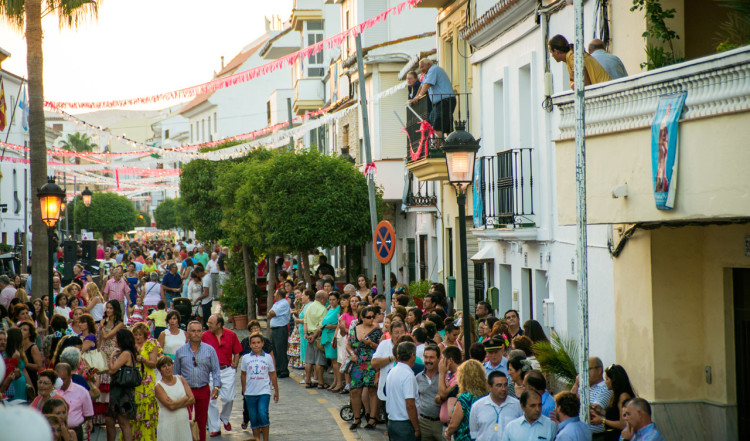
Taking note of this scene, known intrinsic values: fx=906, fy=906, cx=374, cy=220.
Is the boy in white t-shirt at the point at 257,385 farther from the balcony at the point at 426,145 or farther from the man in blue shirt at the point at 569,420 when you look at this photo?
the balcony at the point at 426,145

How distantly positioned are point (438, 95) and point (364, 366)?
7.87 m

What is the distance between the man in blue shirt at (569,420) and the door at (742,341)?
2446mm

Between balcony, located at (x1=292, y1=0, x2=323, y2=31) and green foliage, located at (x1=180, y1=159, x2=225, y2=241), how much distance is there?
39.8 ft

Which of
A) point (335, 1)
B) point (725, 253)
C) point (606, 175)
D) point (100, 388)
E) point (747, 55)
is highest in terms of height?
point (335, 1)

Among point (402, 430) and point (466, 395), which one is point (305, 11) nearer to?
point (402, 430)

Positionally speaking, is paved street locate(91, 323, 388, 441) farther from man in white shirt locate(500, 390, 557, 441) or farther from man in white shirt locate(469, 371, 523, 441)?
man in white shirt locate(500, 390, 557, 441)

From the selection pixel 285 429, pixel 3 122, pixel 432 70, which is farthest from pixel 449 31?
pixel 3 122

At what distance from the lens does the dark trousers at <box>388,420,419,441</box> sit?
34.0 ft

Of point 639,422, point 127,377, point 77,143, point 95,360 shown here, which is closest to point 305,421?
point 95,360

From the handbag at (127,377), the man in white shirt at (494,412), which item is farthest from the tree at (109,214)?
the man in white shirt at (494,412)

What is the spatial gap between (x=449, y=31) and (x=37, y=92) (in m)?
9.71

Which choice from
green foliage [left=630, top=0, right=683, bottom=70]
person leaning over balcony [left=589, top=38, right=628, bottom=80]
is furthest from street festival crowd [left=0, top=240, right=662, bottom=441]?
green foliage [left=630, top=0, right=683, bottom=70]

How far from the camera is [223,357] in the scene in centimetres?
1384

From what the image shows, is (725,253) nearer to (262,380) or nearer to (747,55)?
(747,55)
